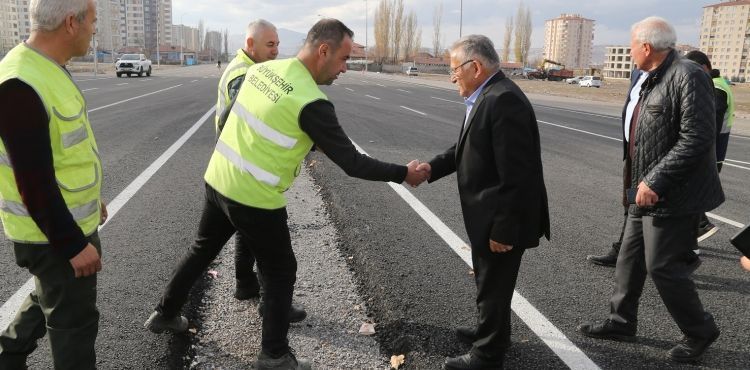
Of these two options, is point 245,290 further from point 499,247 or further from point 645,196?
point 645,196

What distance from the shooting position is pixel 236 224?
2932mm

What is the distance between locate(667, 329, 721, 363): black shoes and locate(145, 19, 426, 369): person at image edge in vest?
196cm

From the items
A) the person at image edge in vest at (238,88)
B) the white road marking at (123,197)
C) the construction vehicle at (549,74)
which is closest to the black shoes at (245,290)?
the person at image edge in vest at (238,88)

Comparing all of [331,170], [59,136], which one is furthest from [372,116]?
[59,136]

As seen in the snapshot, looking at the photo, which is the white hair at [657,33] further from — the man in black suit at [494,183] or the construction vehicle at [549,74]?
the construction vehicle at [549,74]

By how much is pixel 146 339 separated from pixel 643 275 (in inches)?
120

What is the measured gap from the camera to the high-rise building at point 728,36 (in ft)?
408

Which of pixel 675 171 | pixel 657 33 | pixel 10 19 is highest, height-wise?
pixel 10 19

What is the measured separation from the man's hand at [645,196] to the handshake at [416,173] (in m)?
1.23

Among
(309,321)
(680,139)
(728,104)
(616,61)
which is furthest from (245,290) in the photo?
(616,61)

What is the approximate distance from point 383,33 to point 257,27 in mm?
103042

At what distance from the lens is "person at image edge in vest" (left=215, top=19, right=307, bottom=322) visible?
12.5 feet

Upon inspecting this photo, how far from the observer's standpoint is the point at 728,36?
130625mm

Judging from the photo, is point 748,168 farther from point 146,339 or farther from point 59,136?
point 59,136
